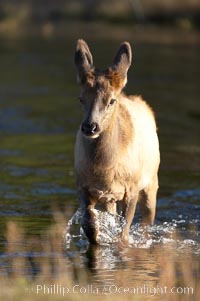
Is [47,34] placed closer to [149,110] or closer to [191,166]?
[191,166]

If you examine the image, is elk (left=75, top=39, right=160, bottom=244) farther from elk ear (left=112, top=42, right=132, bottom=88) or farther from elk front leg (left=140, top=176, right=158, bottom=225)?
elk front leg (left=140, top=176, right=158, bottom=225)

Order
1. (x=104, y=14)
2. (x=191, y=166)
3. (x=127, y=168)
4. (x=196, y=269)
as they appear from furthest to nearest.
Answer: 1. (x=104, y=14)
2. (x=191, y=166)
3. (x=127, y=168)
4. (x=196, y=269)

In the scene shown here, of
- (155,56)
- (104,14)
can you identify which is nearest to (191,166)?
(155,56)

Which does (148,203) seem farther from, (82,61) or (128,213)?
(82,61)

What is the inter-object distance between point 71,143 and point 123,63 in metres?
8.72

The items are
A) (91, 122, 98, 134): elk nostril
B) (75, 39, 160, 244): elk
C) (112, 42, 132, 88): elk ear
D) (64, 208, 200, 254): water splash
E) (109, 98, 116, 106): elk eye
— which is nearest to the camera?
(91, 122, 98, 134): elk nostril

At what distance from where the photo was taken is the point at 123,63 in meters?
12.5

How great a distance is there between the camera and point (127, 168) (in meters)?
→ 12.7

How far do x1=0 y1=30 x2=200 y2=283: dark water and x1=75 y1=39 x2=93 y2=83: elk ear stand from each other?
6.22ft

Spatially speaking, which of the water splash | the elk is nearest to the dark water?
the water splash

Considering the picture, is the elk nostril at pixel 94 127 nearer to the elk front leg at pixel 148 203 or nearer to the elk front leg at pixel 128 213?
the elk front leg at pixel 128 213

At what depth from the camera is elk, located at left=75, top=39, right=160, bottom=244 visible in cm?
1188

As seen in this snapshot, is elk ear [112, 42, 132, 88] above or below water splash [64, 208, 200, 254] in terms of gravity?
above

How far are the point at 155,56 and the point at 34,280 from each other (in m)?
25.0
